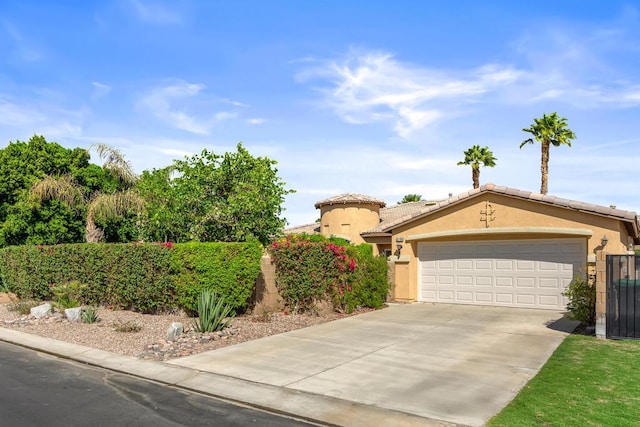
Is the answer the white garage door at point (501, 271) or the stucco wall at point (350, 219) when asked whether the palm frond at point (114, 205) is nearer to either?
the stucco wall at point (350, 219)

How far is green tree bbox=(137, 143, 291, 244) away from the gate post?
1063cm

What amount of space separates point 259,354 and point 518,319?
9.25 meters

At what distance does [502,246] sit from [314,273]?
789 cm

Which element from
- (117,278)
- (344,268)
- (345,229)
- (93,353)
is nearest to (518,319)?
(344,268)

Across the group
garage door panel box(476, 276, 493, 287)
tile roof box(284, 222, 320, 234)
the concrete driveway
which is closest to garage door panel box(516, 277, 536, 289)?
garage door panel box(476, 276, 493, 287)

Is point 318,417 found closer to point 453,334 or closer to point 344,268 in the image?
point 453,334

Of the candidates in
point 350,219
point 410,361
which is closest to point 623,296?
point 410,361

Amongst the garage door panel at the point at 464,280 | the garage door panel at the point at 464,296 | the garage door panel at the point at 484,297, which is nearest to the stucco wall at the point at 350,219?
the garage door panel at the point at 464,280

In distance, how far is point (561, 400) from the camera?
7570 millimetres

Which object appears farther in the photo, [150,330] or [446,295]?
[446,295]

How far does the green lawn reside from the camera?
6.77 metres

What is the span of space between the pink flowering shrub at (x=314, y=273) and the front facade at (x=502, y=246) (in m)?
4.81

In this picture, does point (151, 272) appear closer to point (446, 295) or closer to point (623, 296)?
point (446, 295)

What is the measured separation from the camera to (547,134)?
39219 millimetres
